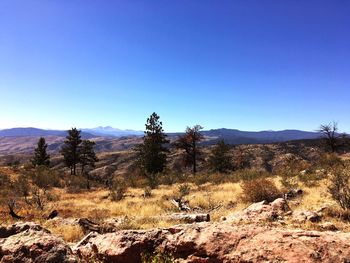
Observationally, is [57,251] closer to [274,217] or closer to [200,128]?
[274,217]

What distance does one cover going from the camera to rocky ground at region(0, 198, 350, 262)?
543 centimetres

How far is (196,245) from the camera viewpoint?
6.23 meters

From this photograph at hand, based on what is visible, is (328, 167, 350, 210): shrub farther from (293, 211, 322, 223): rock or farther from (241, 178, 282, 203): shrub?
(241, 178, 282, 203): shrub

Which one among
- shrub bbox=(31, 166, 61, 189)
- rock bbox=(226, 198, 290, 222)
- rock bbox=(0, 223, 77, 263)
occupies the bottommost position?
shrub bbox=(31, 166, 61, 189)

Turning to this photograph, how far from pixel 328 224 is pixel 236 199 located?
9897mm

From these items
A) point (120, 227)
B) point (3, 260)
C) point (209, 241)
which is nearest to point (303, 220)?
point (209, 241)

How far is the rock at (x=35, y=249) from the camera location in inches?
252

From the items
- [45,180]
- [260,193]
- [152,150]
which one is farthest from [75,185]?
[260,193]

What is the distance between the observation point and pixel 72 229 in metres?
10.5

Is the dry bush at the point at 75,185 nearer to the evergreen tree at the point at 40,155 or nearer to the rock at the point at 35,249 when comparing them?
the rock at the point at 35,249

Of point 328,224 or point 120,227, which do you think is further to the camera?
point 120,227

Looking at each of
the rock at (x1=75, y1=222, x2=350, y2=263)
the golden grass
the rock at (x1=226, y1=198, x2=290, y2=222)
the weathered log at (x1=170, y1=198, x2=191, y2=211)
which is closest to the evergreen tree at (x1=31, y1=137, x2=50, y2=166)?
the golden grass

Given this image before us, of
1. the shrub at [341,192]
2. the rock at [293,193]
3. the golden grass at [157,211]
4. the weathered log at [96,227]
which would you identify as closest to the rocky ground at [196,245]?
the weathered log at [96,227]

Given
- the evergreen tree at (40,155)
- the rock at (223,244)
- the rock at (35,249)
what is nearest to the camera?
the rock at (223,244)
